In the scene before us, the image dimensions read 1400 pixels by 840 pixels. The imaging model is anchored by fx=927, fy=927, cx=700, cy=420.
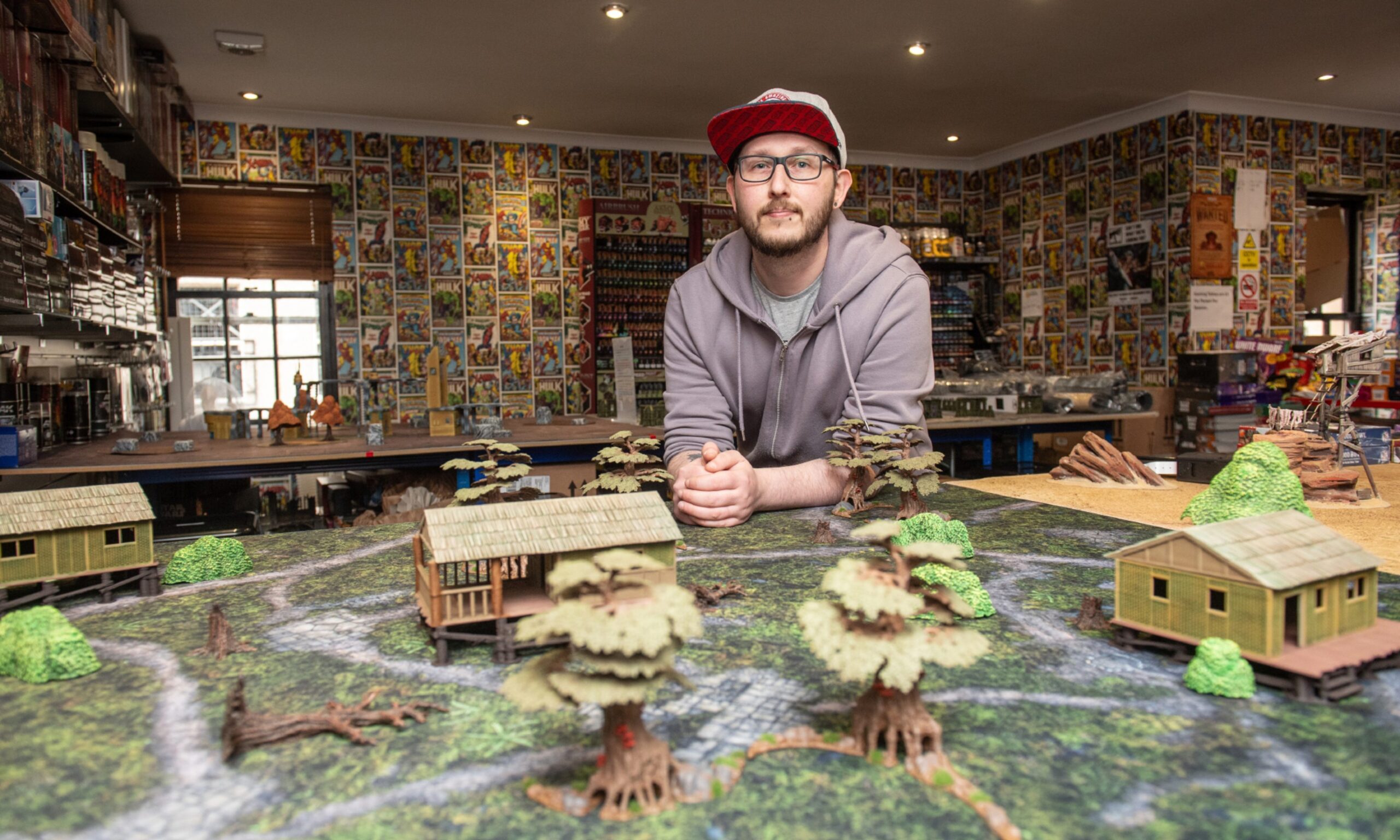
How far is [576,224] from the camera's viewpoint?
855cm

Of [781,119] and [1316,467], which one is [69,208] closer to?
[781,119]

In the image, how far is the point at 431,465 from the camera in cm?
483

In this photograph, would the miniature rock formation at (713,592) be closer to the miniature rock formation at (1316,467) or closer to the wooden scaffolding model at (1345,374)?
the miniature rock formation at (1316,467)

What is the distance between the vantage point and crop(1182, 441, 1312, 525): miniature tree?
1623 mm

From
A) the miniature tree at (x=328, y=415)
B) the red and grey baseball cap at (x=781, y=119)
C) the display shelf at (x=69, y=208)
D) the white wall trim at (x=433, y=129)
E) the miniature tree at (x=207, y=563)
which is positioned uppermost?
the white wall trim at (x=433, y=129)

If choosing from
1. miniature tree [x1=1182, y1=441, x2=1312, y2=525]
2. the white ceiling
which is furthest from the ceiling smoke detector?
miniature tree [x1=1182, y1=441, x2=1312, y2=525]

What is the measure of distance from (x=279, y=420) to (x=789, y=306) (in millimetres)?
3061

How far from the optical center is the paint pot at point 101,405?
515cm

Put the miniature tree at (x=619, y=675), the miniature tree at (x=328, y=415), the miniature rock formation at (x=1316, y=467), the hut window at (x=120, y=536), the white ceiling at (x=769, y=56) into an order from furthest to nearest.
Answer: the white ceiling at (x=769, y=56) → the miniature tree at (x=328, y=415) → the miniature rock formation at (x=1316, y=467) → the hut window at (x=120, y=536) → the miniature tree at (x=619, y=675)

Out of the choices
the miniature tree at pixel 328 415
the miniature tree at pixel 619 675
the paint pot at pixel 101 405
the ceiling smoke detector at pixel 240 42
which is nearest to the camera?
the miniature tree at pixel 619 675

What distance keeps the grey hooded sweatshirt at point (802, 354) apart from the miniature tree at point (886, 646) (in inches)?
59.9

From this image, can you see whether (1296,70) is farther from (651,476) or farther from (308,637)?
(308,637)

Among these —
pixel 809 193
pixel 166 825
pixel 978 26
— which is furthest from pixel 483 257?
pixel 166 825

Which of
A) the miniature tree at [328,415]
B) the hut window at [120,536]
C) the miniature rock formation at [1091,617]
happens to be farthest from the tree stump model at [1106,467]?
the miniature tree at [328,415]
